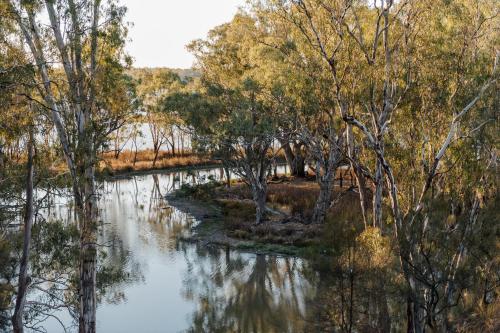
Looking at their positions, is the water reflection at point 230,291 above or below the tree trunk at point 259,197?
below

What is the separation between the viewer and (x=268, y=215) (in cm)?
3097

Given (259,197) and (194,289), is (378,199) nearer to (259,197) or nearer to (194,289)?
(194,289)

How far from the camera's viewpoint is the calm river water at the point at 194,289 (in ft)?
59.0

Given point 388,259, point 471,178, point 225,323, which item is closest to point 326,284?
point 225,323

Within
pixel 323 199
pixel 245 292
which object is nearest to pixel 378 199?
pixel 245 292

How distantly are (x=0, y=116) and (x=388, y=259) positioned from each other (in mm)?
10473

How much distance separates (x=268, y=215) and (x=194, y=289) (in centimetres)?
1061

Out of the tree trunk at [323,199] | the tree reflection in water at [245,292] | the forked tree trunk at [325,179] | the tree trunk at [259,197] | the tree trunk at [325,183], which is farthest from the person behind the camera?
the tree trunk at [259,197]

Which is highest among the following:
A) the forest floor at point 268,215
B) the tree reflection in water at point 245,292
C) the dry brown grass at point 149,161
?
the dry brown grass at point 149,161

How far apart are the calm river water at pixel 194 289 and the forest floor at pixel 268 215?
117 centimetres

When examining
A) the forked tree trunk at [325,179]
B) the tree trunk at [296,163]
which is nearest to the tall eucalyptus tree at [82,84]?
the forked tree trunk at [325,179]

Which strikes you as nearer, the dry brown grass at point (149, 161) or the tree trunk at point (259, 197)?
the tree trunk at point (259, 197)

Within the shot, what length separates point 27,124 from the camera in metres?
13.7

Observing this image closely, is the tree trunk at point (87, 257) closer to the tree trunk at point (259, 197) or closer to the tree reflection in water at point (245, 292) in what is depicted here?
the tree reflection in water at point (245, 292)
